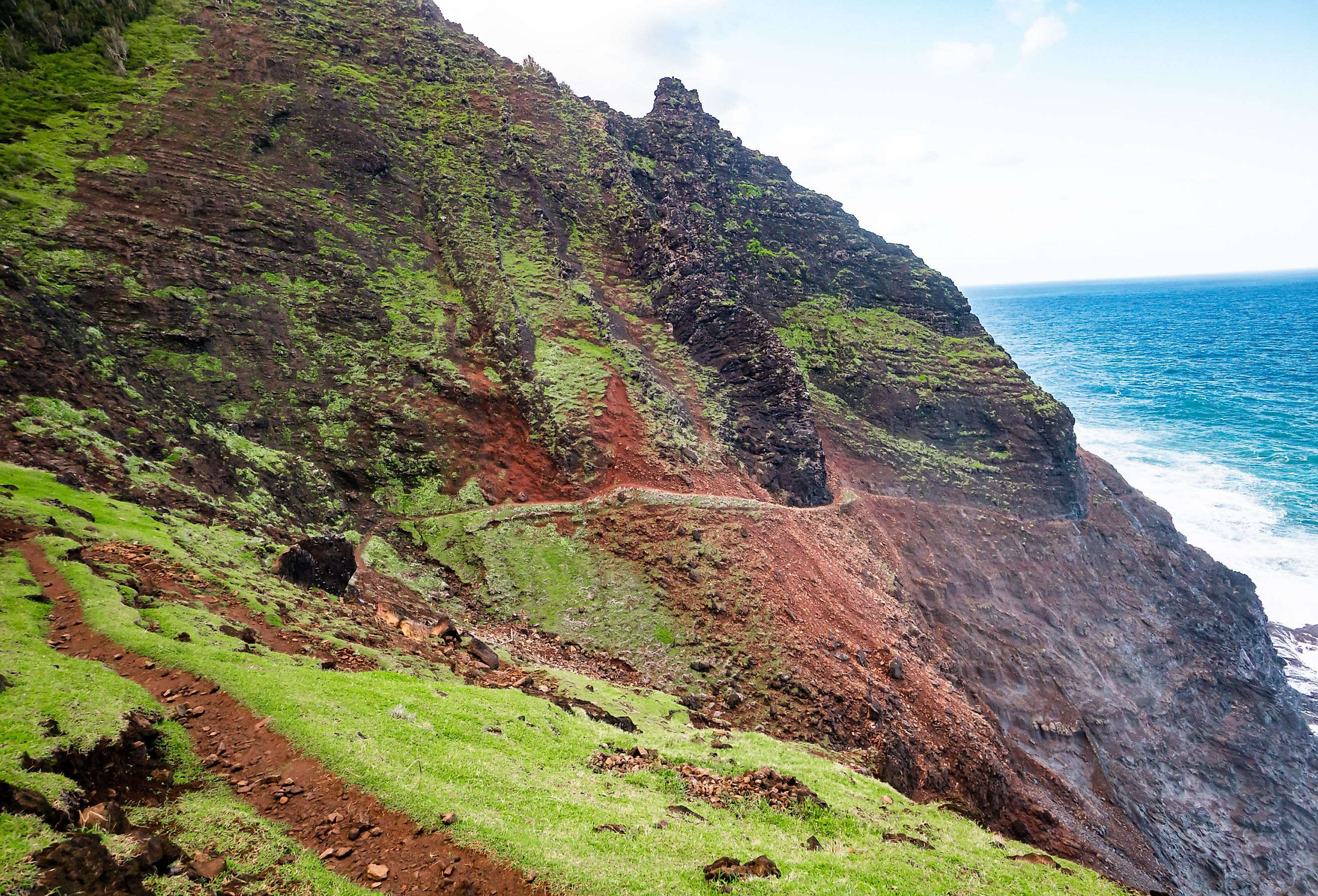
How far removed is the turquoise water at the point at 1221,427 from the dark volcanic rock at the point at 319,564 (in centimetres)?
6695

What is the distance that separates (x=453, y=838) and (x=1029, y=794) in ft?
82.1

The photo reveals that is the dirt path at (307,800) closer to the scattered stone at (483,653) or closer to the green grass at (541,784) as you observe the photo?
the green grass at (541,784)

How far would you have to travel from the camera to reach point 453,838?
33.2ft

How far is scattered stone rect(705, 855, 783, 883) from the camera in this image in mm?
10508

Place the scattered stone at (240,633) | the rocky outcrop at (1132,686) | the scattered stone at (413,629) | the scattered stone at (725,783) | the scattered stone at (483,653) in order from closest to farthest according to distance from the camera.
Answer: the scattered stone at (725,783) < the scattered stone at (240,633) < the scattered stone at (483,653) < the scattered stone at (413,629) < the rocky outcrop at (1132,686)

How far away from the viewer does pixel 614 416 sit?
33.6m

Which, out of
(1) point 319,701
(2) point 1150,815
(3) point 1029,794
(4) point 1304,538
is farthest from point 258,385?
(4) point 1304,538

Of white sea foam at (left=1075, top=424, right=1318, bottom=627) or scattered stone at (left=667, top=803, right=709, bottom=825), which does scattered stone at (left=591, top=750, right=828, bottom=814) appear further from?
white sea foam at (left=1075, top=424, right=1318, bottom=627)

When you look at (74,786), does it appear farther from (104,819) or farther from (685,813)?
(685,813)

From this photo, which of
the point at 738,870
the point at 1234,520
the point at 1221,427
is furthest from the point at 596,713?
the point at 1221,427

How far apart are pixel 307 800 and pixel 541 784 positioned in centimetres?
405

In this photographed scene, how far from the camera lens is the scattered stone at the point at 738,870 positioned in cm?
1051

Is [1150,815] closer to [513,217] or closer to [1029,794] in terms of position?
[1029,794]

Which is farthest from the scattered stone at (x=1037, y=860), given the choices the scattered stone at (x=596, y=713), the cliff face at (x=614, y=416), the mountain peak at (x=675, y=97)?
the mountain peak at (x=675, y=97)
